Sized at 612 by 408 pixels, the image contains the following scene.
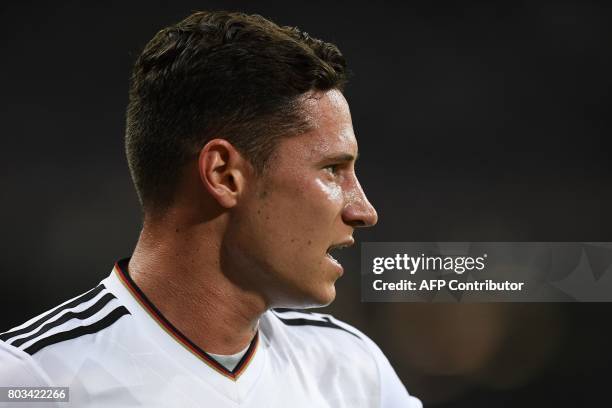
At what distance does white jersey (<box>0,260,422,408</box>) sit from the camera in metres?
0.98

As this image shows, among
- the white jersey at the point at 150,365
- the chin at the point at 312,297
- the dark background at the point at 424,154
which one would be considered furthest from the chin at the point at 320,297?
the dark background at the point at 424,154

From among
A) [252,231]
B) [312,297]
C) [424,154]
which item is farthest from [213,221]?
[424,154]

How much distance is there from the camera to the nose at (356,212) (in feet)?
3.37

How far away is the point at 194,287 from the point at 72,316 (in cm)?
18

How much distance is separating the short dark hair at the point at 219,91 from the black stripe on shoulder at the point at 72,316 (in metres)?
0.15

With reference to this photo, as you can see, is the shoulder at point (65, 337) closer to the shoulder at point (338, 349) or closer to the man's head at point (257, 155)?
the man's head at point (257, 155)

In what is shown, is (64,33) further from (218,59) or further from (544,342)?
(544,342)

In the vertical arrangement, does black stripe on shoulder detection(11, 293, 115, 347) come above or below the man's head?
below

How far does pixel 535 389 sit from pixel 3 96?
1843 millimetres

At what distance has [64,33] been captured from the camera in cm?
227

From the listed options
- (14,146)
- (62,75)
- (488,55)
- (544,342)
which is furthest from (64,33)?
(544,342)

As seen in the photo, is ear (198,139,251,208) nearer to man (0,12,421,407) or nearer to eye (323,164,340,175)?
man (0,12,421,407)

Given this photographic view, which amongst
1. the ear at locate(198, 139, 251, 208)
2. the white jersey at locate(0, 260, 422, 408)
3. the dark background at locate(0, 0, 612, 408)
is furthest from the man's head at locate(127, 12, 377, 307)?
the dark background at locate(0, 0, 612, 408)

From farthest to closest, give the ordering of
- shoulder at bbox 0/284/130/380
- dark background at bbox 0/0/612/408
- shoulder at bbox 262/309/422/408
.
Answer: dark background at bbox 0/0/612/408
shoulder at bbox 262/309/422/408
shoulder at bbox 0/284/130/380
